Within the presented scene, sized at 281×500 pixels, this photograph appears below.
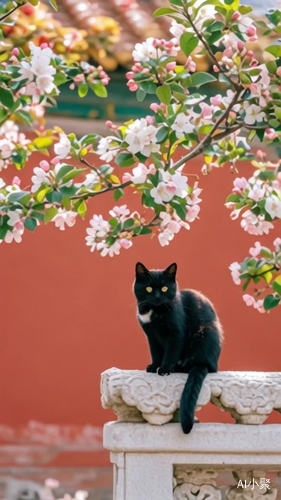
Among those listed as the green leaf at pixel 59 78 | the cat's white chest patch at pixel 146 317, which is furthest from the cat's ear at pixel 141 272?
the green leaf at pixel 59 78

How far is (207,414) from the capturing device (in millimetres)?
5332

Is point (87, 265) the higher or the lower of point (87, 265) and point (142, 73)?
the lower

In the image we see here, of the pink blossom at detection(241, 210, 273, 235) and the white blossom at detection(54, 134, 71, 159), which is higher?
the white blossom at detection(54, 134, 71, 159)

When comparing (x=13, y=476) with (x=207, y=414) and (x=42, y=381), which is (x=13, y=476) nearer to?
(x=42, y=381)

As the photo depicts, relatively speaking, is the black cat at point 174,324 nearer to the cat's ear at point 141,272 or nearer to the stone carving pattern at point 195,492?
the cat's ear at point 141,272

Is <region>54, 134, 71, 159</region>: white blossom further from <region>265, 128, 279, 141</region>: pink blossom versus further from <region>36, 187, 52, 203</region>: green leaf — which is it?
<region>265, 128, 279, 141</region>: pink blossom

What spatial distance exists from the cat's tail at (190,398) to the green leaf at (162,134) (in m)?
0.65

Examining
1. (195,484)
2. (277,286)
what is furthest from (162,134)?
(195,484)

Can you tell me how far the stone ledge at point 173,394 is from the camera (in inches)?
105

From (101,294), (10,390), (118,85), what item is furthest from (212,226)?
(10,390)

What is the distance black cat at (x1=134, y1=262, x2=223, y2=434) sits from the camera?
3133 millimetres

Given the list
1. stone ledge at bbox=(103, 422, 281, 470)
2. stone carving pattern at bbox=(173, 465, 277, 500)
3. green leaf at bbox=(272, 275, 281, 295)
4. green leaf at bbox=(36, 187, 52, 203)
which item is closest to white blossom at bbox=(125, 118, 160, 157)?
green leaf at bbox=(36, 187, 52, 203)

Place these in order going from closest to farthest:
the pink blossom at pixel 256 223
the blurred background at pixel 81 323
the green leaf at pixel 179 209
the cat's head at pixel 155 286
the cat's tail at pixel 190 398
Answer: the cat's tail at pixel 190 398 → the green leaf at pixel 179 209 → the pink blossom at pixel 256 223 → the cat's head at pixel 155 286 → the blurred background at pixel 81 323

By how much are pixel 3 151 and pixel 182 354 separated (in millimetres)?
846
